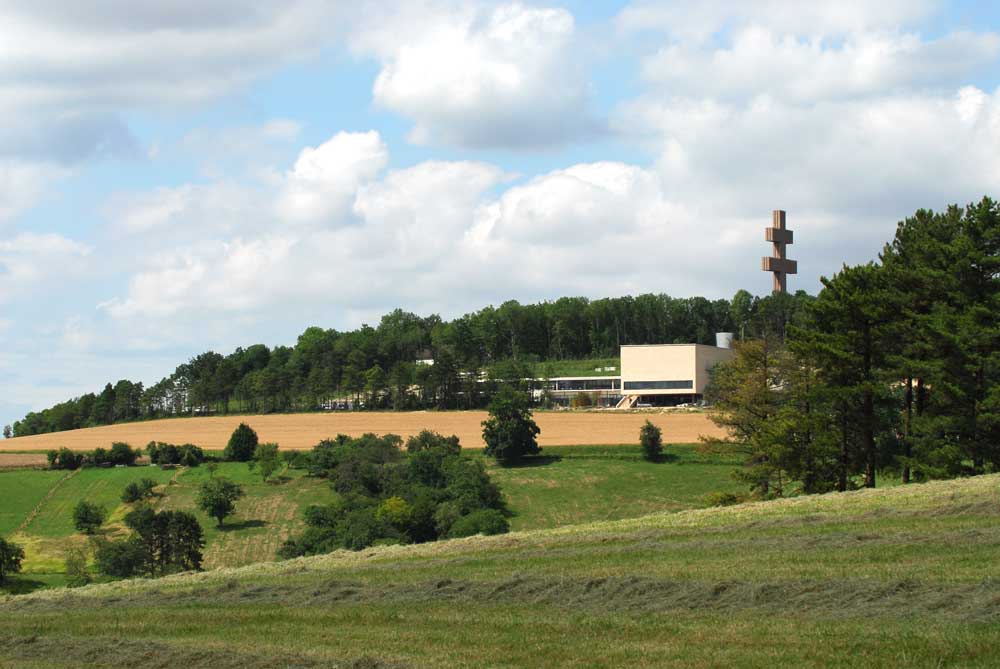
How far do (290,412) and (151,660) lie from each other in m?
172

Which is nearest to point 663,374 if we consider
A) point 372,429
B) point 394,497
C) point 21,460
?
point 372,429

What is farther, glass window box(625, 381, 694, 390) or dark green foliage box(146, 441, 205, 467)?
glass window box(625, 381, 694, 390)

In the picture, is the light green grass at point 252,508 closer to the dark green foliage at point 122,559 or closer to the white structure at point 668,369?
the dark green foliage at point 122,559

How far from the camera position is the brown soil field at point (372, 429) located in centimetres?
12200

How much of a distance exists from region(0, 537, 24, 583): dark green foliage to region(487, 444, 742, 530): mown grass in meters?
38.2

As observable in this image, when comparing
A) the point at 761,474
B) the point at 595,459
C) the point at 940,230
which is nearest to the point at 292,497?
the point at 595,459

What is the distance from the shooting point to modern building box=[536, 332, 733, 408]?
16750cm

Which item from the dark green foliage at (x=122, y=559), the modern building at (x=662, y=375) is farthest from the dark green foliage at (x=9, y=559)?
the modern building at (x=662, y=375)

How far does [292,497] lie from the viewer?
101 metres

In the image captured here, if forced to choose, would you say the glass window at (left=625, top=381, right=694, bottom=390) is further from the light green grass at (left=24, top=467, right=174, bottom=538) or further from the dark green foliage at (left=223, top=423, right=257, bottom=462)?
the light green grass at (left=24, top=467, right=174, bottom=538)

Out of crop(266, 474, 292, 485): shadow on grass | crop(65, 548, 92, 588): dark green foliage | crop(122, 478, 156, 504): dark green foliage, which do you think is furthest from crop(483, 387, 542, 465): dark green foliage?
crop(65, 548, 92, 588): dark green foliage

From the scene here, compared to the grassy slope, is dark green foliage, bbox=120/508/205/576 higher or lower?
lower

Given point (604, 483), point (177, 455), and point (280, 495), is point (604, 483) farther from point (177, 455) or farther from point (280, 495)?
point (177, 455)

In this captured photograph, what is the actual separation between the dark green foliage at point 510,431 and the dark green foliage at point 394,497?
4.25 m
